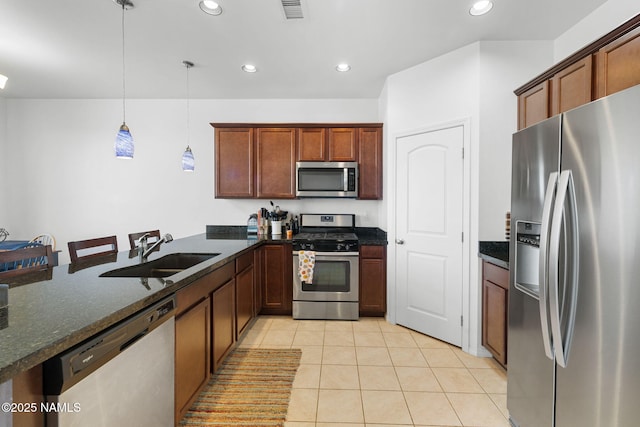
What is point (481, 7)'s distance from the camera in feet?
6.54

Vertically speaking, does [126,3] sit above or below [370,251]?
above

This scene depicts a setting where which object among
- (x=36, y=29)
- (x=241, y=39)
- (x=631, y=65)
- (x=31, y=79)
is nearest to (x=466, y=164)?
(x=631, y=65)

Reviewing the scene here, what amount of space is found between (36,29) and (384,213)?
12.2 feet

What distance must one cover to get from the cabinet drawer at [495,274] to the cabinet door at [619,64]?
1.24m

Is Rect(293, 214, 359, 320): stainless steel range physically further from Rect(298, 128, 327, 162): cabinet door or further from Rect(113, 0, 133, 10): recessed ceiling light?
Rect(113, 0, 133, 10): recessed ceiling light

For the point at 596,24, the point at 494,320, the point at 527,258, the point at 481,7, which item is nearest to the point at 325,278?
the point at 494,320

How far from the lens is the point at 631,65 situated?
1.28 metres

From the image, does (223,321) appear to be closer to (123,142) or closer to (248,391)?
(248,391)

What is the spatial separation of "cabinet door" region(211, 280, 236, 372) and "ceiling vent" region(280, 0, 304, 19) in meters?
2.12

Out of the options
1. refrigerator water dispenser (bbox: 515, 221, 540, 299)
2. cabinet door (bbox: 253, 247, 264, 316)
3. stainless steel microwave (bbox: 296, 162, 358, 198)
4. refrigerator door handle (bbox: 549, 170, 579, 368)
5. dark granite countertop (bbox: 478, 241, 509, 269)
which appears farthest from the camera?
stainless steel microwave (bbox: 296, 162, 358, 198)

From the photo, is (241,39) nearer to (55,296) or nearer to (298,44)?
(298,44)

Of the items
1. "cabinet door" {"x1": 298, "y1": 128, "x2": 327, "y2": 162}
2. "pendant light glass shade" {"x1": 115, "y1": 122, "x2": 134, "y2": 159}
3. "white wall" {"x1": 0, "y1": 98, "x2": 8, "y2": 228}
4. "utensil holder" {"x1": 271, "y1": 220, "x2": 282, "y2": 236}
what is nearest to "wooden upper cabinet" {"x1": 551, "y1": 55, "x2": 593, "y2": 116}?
"cabinet door" {"x1": 298, "y1": 128, "x2": 327, "y2": 162}

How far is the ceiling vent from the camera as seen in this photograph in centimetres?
195

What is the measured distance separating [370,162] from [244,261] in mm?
1933
